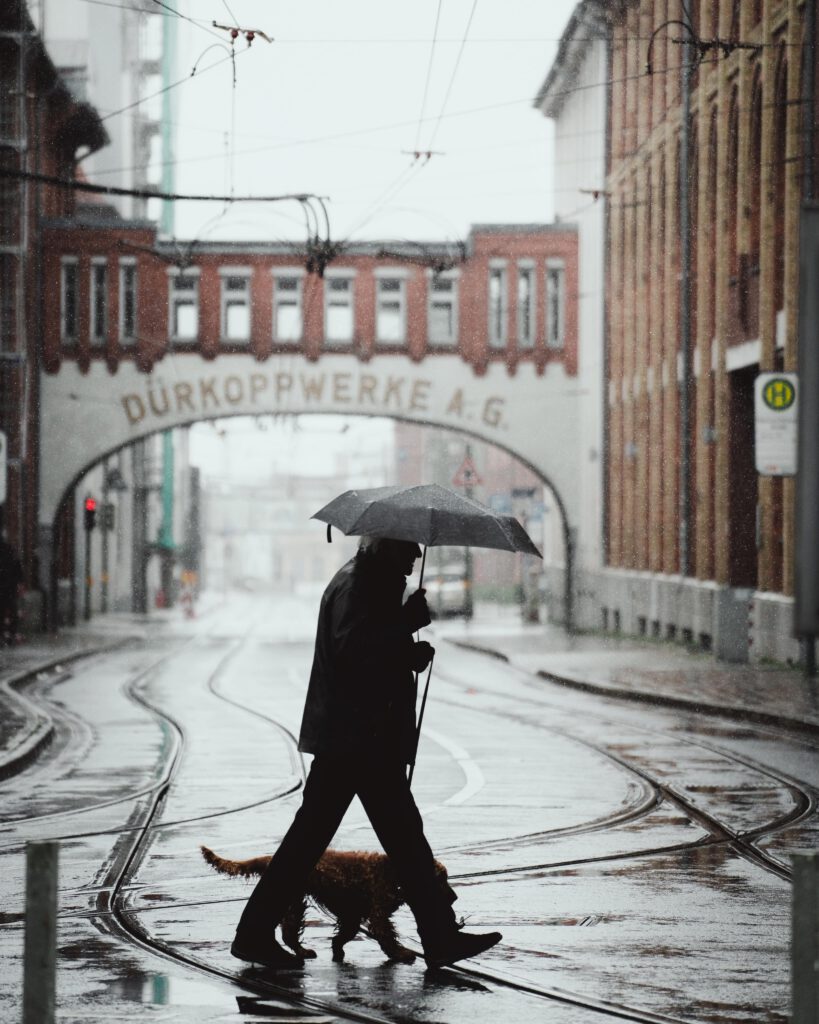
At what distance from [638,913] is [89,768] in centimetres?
761

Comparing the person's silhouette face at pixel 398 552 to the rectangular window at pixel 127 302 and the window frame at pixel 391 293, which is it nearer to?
the window frame at pixel 391 293

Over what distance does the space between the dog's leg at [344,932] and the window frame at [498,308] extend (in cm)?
3896

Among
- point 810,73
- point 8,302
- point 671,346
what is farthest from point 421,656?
point 8,302

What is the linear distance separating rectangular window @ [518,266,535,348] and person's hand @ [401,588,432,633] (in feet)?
129

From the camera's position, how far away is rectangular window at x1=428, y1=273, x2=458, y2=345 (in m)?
46.0

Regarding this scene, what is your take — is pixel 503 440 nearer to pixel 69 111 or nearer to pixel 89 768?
pixel 69 111

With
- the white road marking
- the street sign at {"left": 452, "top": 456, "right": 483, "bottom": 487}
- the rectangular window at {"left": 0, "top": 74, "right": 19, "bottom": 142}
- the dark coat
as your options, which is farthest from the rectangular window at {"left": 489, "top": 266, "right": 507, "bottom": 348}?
the dark coat

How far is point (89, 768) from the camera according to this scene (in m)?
15.2

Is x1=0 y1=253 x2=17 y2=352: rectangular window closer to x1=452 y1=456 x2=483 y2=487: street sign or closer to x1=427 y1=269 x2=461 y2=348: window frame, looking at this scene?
x1=427 y1=269 x2=461 y2=348: window frame

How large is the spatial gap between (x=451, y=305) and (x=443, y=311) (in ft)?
0.84

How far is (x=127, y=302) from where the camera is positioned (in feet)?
152

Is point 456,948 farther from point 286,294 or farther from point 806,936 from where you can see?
point 286,294

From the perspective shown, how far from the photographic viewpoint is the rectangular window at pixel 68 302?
151 ft

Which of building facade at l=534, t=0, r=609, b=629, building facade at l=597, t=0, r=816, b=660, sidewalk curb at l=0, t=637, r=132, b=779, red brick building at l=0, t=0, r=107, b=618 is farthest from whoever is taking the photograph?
building facade at l=534, t=0, r=609, b=629
